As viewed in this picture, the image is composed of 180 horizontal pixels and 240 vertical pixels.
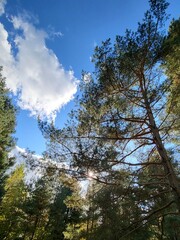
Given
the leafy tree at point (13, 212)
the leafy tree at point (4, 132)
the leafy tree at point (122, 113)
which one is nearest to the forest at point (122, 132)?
the leafy tree at point (122, 113)

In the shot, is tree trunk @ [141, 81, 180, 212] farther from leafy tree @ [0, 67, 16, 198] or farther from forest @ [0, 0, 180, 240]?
leafy tree @ [0, 67, 16, 198]

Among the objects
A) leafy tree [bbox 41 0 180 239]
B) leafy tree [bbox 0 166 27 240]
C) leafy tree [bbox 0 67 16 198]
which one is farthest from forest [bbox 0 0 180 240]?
leafy tree [bbox 0 166 27 240]

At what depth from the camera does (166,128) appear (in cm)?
817

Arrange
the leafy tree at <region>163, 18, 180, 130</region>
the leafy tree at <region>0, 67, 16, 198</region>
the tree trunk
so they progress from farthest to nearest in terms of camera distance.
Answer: the leafy tree at <region>0, 67, 16, 198</region>, the leafy tree at <region>163, 18, 180, 130</region>, the tree trunk

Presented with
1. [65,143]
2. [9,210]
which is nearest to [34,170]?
[65,143]

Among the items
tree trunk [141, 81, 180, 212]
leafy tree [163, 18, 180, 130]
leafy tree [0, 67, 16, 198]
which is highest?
leafy tree [0, 67, 16, 198]

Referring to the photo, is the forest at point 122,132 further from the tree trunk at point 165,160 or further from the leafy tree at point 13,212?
the leafy tree at point 13,212

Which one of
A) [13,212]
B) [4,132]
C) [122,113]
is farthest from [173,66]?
[13,212]

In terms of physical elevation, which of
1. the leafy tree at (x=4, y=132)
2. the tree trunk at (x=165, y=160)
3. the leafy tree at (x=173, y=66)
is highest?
the leafy tree at (x=4, y=132)

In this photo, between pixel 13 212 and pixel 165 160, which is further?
pixel 13 212

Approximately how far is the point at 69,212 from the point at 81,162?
17.9 m

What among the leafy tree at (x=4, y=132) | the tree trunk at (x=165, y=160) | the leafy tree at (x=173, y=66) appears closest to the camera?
the tree trunk at (x=165, y=160)

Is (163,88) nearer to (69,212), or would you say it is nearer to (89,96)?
(89,96)

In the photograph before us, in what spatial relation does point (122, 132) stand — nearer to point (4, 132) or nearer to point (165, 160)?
point (165, 160)
